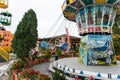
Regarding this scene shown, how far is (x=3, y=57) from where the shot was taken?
32.7 meters

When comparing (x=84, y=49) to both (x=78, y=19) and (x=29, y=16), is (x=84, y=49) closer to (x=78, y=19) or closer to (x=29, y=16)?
(x=78, y=19)

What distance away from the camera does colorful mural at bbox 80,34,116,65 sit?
1845cm

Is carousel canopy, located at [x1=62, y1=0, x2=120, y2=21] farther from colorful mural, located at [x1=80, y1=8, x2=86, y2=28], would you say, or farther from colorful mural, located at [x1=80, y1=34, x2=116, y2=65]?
colorful mural, located at [x1=80, y1=34, x2=116, y2=65]

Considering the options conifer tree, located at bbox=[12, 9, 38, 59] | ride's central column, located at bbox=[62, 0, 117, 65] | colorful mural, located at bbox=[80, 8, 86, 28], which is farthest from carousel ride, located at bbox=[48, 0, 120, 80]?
conifer tree, located at bbox=[12, 9, 38, 59]

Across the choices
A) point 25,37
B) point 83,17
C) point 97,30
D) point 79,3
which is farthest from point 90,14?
point 25,37

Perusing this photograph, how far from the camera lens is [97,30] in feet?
61.2

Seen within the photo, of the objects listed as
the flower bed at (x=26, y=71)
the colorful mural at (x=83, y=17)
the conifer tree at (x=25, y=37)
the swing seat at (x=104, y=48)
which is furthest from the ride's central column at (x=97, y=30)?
the conifer tree at (x=25, y=37)

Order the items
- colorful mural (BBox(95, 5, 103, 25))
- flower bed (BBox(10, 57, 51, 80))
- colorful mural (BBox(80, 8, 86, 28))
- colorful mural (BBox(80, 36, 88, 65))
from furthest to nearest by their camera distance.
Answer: colorful mural (BBox(80, 8, 86, 28))
colorful mural (BBox(80, 36, 88, 65))
colorful mural (BBox(95, 5, 103, 25))
flower bed (BBox(10, 57, 51, 80))

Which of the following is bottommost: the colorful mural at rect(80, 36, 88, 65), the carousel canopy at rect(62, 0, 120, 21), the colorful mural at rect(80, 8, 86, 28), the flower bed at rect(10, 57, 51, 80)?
the flower bed at rect(10, 57, 51, 80)

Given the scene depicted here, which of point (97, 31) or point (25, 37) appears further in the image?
point (25, 37)

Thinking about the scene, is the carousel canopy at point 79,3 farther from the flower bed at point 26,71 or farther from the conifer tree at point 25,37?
the flower bed at point 26,71

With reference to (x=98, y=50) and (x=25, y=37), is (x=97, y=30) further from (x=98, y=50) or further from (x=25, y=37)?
(x=25, y=37)

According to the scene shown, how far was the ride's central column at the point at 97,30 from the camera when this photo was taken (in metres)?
18.5

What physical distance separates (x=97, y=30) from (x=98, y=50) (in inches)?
63.7
